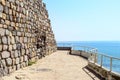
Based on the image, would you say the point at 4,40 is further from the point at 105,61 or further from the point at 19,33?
the point at 105,61

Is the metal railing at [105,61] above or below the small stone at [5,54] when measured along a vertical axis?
below

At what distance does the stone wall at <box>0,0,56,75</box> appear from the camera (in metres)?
14.0

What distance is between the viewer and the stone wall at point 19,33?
14.0m

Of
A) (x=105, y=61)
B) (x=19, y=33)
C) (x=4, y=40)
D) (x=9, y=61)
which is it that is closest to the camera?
(x=4, y=40)

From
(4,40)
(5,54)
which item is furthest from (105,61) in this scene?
(4,40)

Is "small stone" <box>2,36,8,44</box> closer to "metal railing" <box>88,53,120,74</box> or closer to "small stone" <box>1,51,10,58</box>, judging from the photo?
"small stone" <box>1,51,10,58</box>

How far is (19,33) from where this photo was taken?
1634cm

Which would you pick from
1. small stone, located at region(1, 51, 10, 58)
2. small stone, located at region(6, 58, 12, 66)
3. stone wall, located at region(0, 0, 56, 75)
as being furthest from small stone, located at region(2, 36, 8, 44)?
small stone, located at region(6, 58, 12, 66)

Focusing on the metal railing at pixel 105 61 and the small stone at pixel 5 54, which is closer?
the metal railing at pixel 105 61

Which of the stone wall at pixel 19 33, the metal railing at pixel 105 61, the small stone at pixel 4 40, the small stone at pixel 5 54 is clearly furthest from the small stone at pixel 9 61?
the metal railing at pixel 105 61

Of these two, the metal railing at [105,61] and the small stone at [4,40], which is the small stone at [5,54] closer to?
the small stone at [4,40]

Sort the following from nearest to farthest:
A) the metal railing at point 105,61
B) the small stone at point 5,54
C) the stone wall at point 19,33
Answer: the metal railing at point 105,61 < the small stone at point 5,54 < the stone wall at point 19,33

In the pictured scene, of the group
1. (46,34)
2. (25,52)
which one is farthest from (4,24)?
(46,34)

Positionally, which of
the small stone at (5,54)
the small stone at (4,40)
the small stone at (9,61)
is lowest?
the small stone at (9,61)
